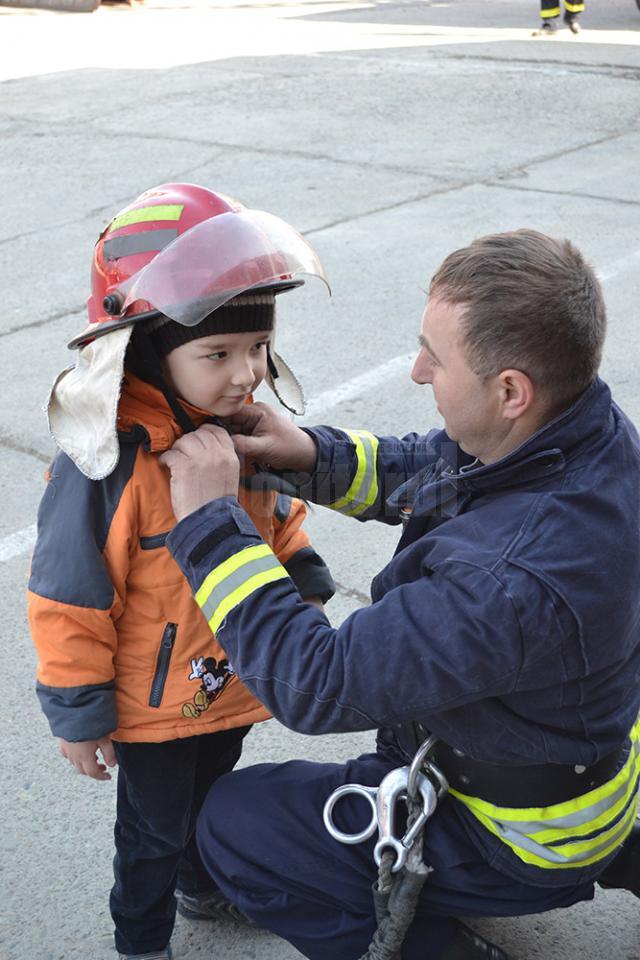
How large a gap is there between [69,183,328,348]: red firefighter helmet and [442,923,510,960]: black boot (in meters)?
1.21

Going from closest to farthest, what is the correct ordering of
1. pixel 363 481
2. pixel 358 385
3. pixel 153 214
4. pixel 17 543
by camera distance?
pixel 153 214
pixel 363 481
pixel 17 543
pixel 358 385

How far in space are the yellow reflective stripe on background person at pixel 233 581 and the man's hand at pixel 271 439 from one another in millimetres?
411

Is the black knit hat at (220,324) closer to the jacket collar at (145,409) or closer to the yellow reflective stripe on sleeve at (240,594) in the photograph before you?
the jacket collar at (145,409)

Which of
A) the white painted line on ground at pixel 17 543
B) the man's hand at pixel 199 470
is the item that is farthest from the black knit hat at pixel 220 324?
the white painted line on ground at pixel 17 543

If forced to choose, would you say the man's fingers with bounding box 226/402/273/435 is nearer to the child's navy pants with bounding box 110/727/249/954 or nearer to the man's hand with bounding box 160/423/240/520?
the man's hand with bounding box 160/423/240/520

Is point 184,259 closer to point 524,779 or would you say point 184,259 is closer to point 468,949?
point 524,779

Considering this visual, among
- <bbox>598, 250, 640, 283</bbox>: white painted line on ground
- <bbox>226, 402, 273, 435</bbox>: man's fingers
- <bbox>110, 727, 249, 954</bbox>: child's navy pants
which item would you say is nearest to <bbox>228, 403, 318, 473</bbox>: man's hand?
<bbox>226, 402, 273, 435</bbox>: man's fingers

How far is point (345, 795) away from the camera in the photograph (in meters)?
2.14

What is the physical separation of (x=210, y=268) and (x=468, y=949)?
1304 millimetres

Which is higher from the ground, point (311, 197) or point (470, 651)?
point (470, 651)

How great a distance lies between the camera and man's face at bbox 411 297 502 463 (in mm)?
1868

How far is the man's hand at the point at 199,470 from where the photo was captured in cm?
199

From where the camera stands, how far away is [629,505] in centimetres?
Result: 188

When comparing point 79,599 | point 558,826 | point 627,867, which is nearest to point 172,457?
point 79,599
